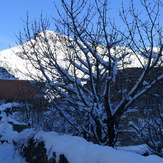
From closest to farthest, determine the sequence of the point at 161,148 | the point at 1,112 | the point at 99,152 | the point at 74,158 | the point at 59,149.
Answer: the point at 99,152
the point at 74,158
the point at 59,149
the point at 161,148
the point at 1,112

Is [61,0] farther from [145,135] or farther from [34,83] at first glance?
[145,135]

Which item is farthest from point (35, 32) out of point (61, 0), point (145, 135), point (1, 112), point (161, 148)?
point (1, 112)

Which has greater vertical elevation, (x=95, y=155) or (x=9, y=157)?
(x=95, y=155)

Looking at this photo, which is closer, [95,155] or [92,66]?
[95,155]

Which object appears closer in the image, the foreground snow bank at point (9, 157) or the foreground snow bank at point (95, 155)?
the foreground snow bank at point (95, 155)

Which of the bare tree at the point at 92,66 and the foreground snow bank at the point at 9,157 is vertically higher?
the bare tree at the point at 92,66

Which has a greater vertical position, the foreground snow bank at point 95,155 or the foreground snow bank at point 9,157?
the foreground snow bank at point 95,155

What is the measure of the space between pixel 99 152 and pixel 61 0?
11.3 ft

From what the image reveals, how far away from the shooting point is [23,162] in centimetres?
573

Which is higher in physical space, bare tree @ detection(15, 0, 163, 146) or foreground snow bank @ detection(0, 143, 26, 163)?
bare tree @ detection(15, 0, 163, 146)

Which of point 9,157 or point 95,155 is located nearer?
point 95,155

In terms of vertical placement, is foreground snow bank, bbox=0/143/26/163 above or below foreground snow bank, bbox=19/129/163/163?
below

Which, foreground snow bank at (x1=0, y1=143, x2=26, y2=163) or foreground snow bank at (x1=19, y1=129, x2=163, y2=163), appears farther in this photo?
foreground snow bank at (x1=0, y1=143, x2=26, y2=163)

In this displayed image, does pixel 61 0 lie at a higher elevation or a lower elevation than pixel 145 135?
higher
